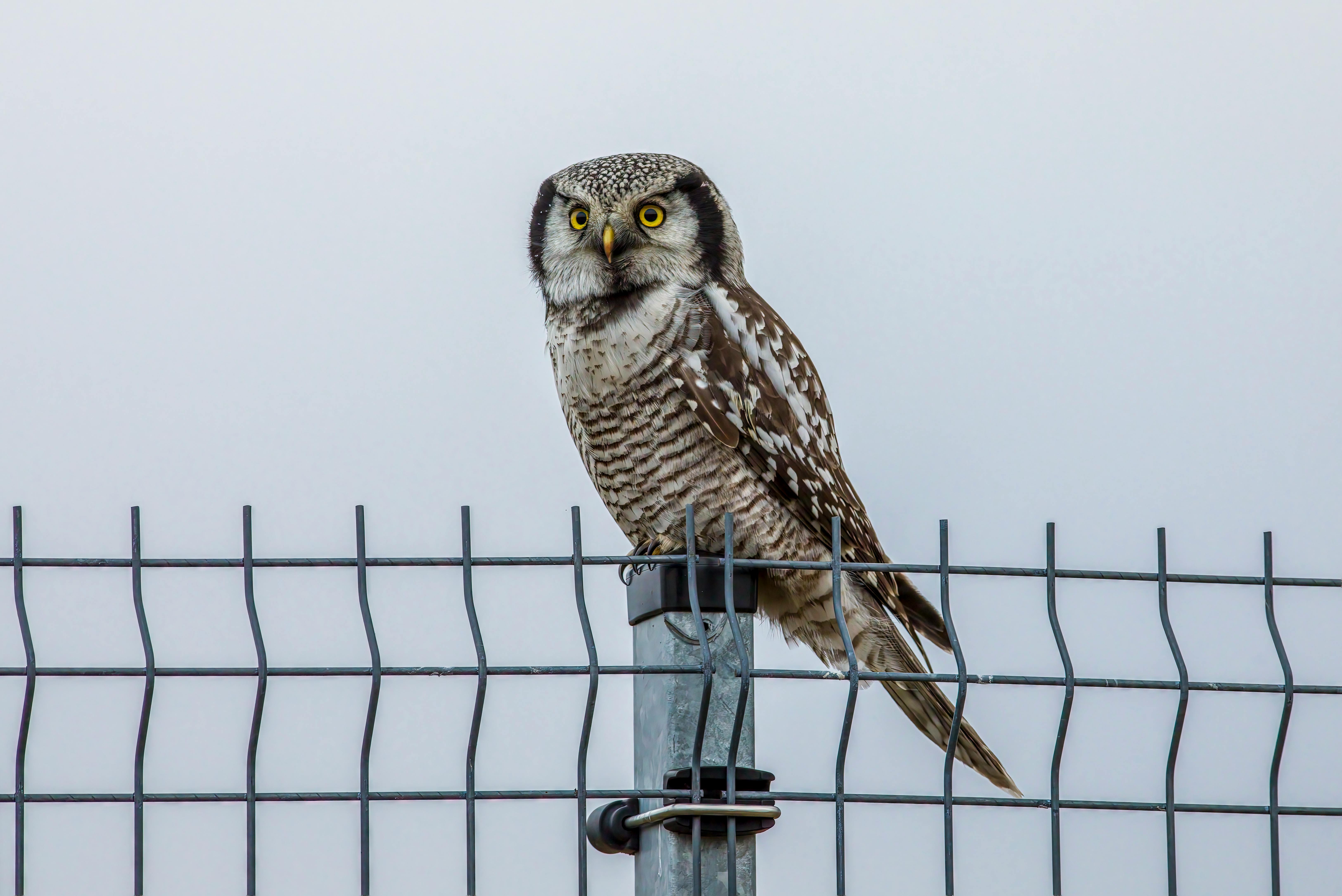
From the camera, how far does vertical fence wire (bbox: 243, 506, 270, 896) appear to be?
5.97 ft

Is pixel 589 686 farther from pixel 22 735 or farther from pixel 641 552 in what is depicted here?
pixel 641 552

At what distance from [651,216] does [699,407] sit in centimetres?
66

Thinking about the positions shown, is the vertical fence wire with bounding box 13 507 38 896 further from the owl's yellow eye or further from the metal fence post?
the owl's yellow eye

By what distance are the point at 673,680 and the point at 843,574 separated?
79.1 inches

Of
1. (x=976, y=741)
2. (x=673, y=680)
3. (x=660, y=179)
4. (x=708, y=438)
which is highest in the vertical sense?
(x=660, y=179)

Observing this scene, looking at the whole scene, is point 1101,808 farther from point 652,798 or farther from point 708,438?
point 708,438

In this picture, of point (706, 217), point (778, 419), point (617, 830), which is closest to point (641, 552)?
point (778, 419)

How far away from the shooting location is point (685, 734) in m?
2.04

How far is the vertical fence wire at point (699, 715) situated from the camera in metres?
1.91

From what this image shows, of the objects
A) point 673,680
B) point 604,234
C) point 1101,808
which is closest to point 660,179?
point 604,234

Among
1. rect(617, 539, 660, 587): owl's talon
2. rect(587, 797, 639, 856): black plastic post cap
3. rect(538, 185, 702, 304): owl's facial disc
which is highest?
rect(538, 185, 702, 304): owl's facial disc

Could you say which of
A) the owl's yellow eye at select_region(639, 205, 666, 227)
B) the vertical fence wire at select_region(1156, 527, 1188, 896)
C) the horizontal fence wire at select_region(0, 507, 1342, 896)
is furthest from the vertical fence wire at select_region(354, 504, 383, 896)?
the owl's yellow eye at select_region(639, 205, 666, 227)

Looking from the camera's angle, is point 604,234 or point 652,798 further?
point 604,234

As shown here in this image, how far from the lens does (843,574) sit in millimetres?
4012
